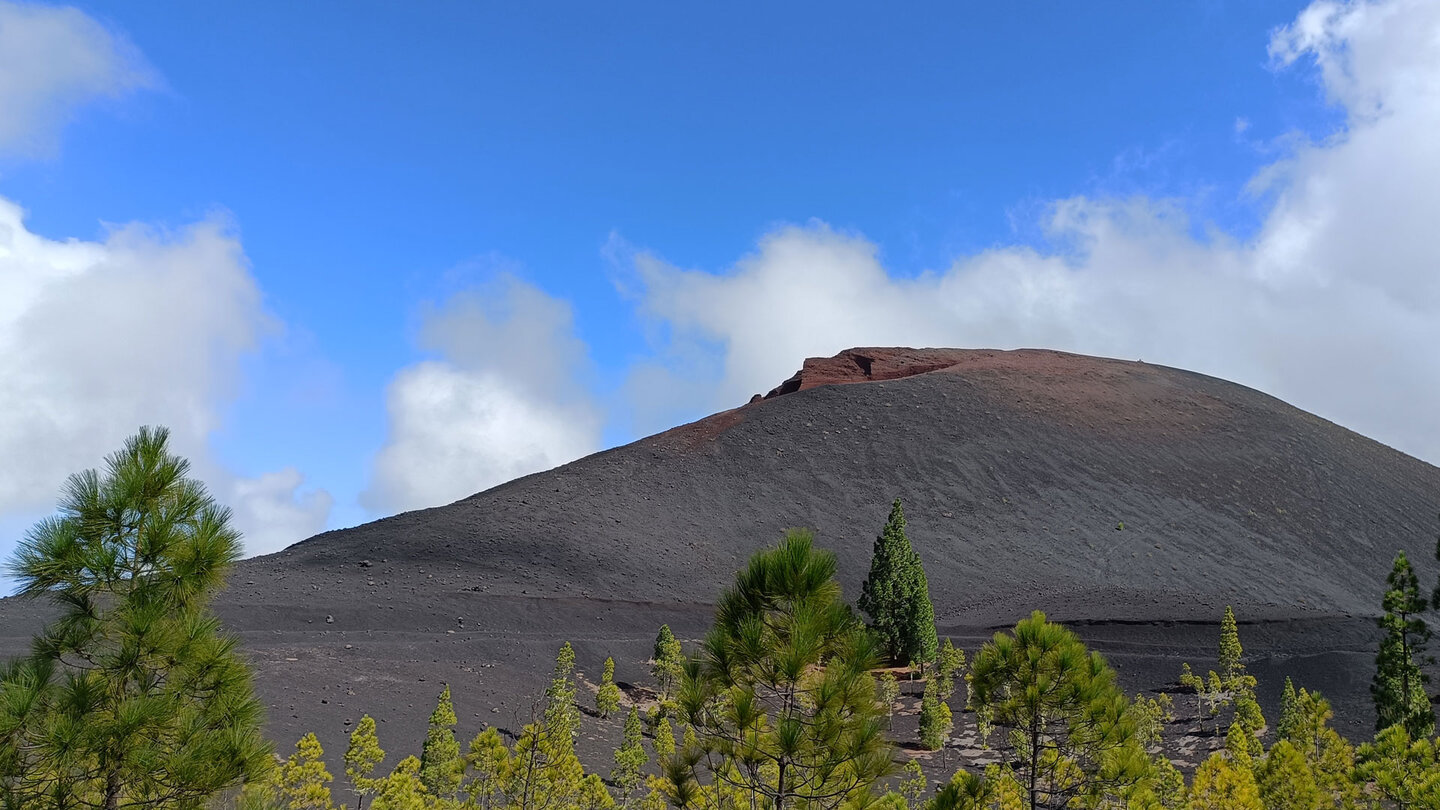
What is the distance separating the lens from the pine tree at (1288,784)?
49.3 ft

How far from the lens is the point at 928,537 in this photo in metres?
57.0

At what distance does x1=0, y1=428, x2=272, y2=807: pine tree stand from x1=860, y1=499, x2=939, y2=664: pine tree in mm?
30689

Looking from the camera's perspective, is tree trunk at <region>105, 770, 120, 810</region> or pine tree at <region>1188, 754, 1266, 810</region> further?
pine tree at <region>1188, 754, 1266, 810</region>

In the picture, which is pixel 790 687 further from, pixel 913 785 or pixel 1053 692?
pixel 913 785

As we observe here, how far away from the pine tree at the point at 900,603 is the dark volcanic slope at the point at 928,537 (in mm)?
7742

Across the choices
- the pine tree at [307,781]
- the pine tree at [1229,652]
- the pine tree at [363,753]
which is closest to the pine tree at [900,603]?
the pine tree at [1229,652]

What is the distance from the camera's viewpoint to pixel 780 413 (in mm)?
72750

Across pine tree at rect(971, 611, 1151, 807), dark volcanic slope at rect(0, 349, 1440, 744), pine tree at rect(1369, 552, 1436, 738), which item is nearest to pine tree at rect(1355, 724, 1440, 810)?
pine tree at rect(971, 611, 1151, 807)

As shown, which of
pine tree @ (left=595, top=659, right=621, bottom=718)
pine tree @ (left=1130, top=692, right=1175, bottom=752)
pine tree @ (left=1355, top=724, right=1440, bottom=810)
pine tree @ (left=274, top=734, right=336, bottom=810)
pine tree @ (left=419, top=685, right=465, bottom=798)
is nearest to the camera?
pine tree @ (left=1355, top=724, right=1440, bottom=810)

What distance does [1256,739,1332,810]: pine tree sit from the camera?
49.3 ft

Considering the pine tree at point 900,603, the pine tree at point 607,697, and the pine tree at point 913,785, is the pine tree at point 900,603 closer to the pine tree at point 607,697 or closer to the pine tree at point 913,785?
the pine tree at point 913,785

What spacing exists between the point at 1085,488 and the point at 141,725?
66.8 meters

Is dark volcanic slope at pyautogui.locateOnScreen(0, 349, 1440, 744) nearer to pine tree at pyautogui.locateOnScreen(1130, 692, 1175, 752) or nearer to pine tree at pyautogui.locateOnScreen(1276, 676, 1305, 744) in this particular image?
pine tree at pyautogui.locateOnScreen(1130, 692, 1175, 752)

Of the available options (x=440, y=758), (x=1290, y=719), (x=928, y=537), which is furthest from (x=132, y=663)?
(x=928, y=537)
